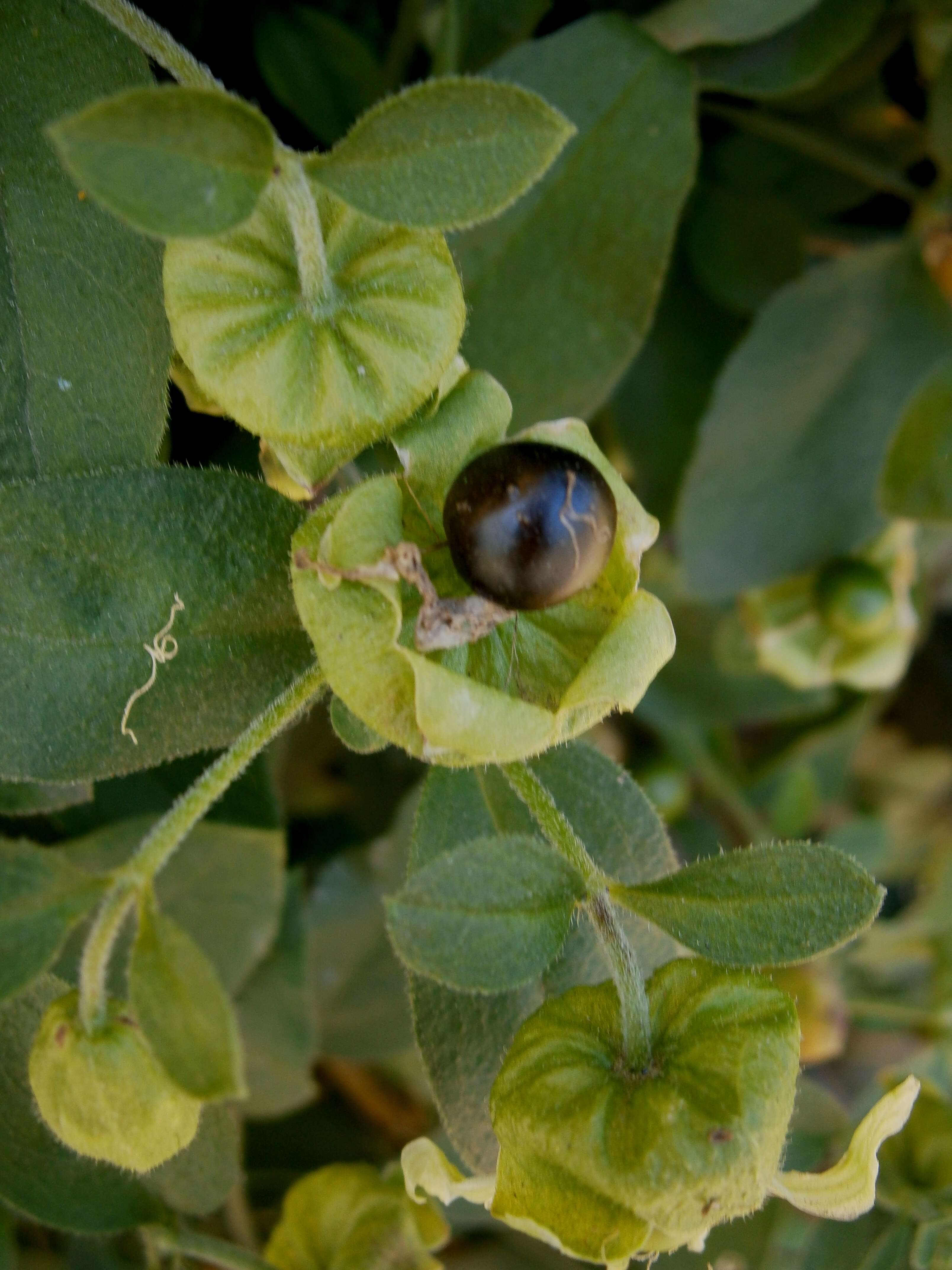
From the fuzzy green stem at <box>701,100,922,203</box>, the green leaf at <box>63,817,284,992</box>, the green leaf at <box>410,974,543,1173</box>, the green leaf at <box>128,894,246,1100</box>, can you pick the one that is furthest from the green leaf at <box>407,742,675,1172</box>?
the fuzzy green stem at <box>701,100,922,203</box>

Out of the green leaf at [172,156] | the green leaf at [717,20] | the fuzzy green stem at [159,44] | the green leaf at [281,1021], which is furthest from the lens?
the green leaf at [281,1021]

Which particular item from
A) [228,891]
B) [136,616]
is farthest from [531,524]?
[228,891]

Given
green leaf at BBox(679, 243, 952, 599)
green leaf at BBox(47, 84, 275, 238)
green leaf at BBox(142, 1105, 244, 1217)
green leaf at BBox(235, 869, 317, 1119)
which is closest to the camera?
green leaf at BBox(47, 84, 275, 238)

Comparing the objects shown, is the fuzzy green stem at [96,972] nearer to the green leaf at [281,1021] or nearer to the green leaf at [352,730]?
the green leaf at [352,730]

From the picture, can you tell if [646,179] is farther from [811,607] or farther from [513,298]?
[811,607]

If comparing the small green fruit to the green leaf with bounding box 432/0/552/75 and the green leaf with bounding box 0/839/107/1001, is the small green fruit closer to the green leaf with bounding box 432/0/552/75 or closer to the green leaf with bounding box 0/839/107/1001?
the green leaf with bounding box 0/839/107/1001

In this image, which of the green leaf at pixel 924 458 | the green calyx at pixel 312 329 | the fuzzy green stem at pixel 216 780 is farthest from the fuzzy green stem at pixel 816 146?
the fuzzy green stem at pixel 216 780

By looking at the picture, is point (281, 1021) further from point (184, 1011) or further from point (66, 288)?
point (66, 288)
